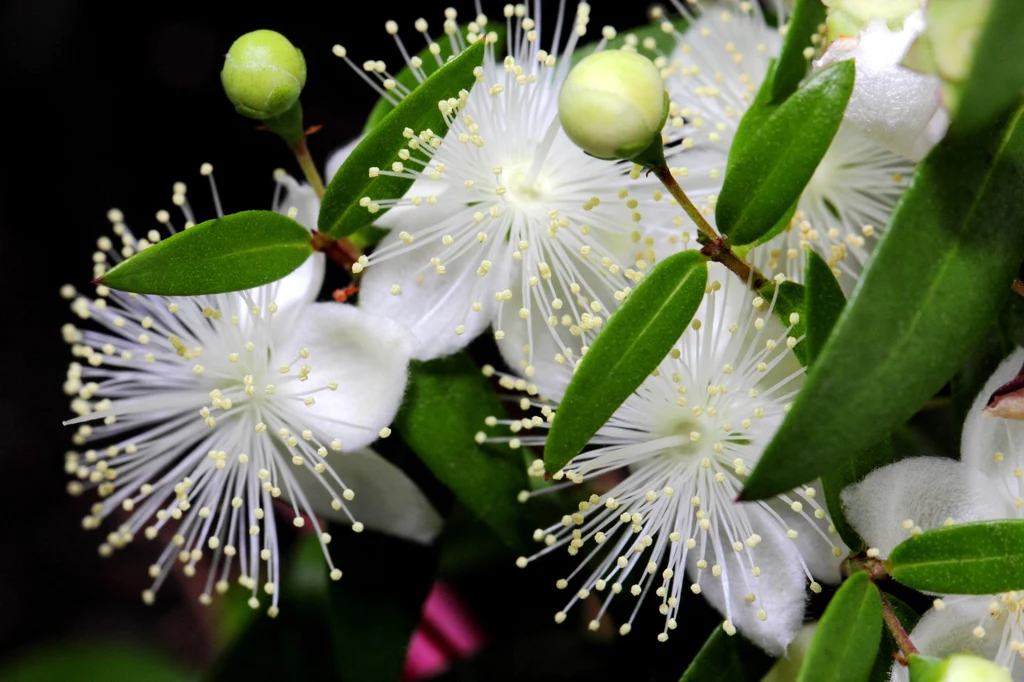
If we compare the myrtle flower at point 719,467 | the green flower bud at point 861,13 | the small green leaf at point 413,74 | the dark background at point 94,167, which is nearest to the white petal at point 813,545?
the myrtle flower at point 719,467

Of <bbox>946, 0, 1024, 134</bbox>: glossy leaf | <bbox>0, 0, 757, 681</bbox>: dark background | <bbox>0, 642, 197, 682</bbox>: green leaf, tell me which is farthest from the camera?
<bbox>0, 0, 757, 681</bbox>: dark background

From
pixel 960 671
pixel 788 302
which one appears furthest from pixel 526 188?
pixel 960 671

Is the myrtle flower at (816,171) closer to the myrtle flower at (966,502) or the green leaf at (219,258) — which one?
the myrtle flower at (966,502)

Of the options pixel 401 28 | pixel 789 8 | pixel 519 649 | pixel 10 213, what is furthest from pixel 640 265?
pixel 10 213

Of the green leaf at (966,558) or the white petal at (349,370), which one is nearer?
the green leaf at (966,558)

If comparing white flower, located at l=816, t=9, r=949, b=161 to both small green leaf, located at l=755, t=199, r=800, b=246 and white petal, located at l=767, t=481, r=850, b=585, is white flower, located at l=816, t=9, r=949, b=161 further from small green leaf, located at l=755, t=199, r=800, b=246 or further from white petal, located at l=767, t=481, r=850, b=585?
white petal, located at l=767, t=481, r=850, b=585

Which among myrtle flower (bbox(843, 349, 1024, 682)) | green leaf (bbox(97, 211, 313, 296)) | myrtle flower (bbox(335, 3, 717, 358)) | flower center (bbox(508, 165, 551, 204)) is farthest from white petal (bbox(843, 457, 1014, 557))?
green leaf (bbox(97, 211, 313, 296))
